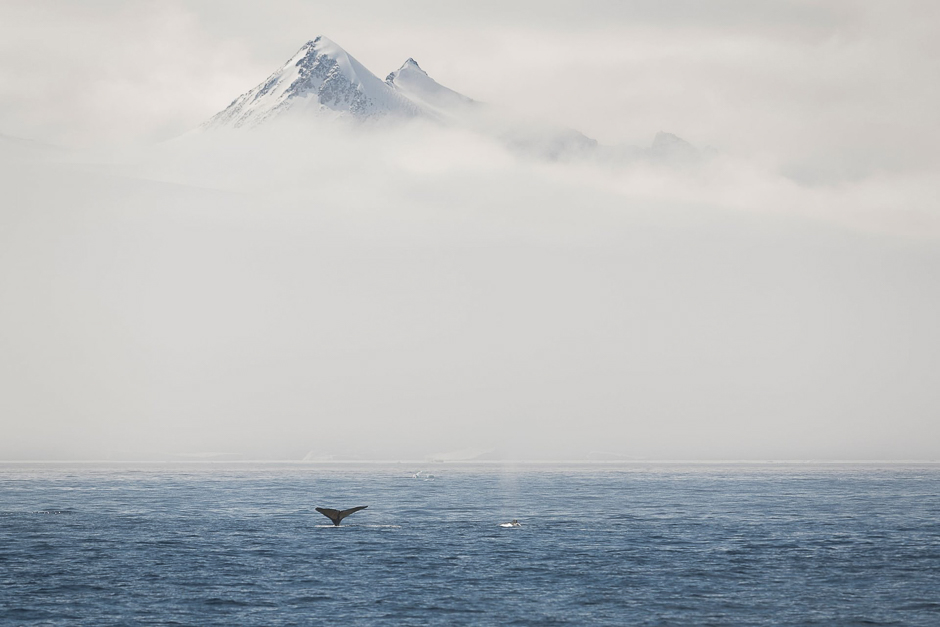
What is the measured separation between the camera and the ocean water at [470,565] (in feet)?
129

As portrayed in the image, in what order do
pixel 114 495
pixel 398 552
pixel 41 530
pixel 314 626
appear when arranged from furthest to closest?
1. pixel 114 495
2. pixel 41 530
3. pixel 398 552
4. pixel 314 626

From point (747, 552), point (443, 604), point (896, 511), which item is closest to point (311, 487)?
point (896, 511)

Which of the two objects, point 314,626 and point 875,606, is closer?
point 314,626

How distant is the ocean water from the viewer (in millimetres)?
39406

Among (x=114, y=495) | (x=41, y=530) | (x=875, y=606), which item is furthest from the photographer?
(x=114, y=495)

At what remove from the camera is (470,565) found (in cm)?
5175

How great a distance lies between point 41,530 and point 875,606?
180ft

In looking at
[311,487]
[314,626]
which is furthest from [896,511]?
[311,487]

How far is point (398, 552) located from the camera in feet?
187

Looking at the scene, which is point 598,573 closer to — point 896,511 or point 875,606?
point 875,606

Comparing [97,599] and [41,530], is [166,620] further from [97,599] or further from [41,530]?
[41,530]

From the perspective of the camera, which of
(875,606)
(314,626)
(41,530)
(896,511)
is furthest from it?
(896,511)

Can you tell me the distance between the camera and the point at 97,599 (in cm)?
4222

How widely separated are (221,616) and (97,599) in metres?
7.17
